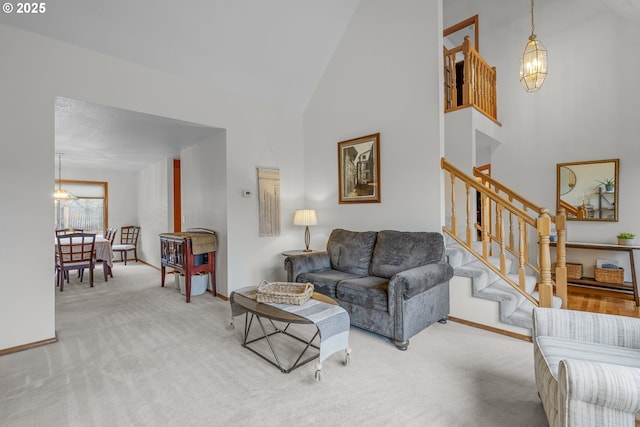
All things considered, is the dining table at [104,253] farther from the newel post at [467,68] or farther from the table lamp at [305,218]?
the newel post at [467,68]

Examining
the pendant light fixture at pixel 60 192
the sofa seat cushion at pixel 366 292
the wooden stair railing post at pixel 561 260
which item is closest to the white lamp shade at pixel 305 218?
the sofa seat cushion at pixel 366 292

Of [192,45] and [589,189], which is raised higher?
[192,45]

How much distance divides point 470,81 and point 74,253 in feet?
21.4

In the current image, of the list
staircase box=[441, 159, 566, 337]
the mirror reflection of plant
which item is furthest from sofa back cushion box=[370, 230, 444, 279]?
the mirror reflection of plant

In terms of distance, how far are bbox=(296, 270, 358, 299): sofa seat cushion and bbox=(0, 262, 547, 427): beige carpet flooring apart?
1.37ft

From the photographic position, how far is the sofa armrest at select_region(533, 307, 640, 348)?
1658 millimetres

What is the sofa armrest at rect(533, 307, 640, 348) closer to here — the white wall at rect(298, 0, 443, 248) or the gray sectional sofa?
the gray sectional sofa

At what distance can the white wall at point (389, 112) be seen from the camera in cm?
341

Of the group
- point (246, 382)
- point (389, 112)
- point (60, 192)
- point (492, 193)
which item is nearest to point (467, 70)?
point (389, 112)

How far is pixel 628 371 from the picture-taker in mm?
1141

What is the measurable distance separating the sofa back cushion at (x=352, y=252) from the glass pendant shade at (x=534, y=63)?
7.98 ft

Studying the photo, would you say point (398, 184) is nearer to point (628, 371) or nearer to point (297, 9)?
point (297, 9)

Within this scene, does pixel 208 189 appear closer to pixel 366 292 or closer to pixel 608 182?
pixel 366 292

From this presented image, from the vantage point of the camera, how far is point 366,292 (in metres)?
2.81
